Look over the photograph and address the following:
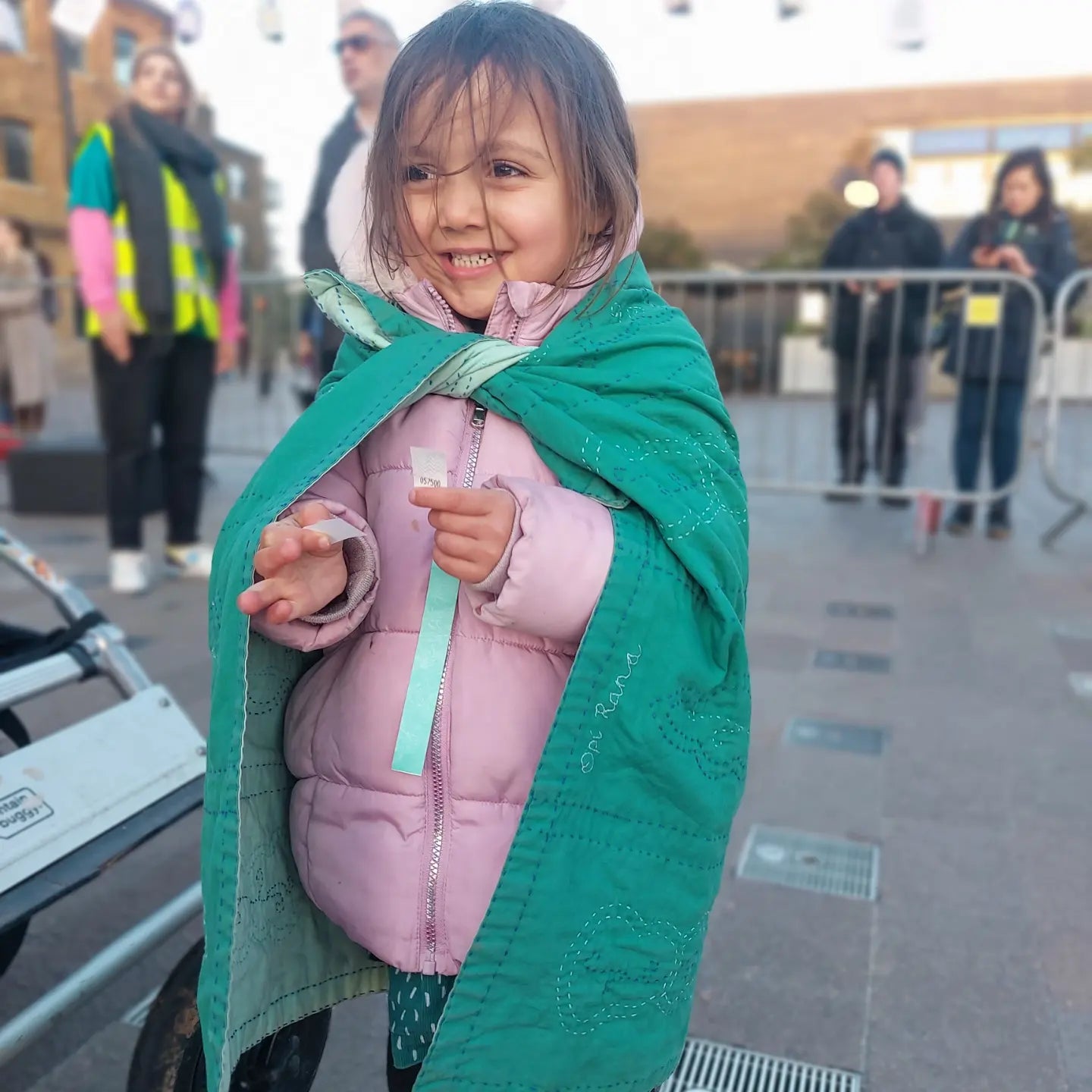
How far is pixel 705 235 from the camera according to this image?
27.8 meters

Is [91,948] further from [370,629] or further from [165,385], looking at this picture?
[165,385]

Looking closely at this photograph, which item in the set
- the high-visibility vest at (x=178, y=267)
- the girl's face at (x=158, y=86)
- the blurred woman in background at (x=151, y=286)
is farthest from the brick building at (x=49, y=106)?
the high-visibility vest at (x=178, y=267)

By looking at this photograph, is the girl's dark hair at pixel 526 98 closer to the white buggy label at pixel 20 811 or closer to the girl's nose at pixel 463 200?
the girl's nose at pixel 463 200

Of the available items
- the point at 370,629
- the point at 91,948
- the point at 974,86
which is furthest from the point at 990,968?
the point at 974,86

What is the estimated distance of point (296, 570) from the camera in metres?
1.09

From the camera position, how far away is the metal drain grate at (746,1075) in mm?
1774

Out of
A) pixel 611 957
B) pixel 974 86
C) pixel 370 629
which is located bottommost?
pixel 611 957

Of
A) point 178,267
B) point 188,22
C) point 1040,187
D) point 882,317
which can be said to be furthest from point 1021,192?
point 188,22

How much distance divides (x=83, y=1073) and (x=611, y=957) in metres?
1.17

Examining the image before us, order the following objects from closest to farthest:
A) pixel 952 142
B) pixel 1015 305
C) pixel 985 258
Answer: pixel 1015 305 < pixel 985 258 < pixel 952 142

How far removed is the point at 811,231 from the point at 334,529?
76.9 ft

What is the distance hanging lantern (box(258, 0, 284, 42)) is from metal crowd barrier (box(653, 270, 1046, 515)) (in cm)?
301

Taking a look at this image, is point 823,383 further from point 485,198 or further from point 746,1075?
point 485,198

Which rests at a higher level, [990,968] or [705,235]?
[705,235]
